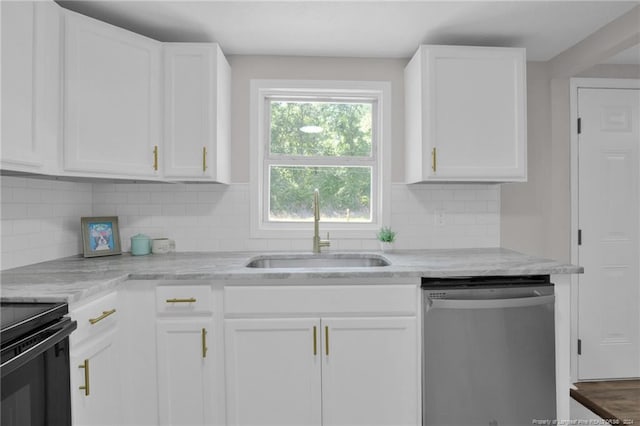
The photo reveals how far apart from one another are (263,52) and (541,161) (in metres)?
2.14

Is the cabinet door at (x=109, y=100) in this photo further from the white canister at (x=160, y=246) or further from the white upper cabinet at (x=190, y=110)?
the white canister at (x=160, y=246)

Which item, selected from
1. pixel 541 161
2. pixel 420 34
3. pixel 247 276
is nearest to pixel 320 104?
pixel 420 34

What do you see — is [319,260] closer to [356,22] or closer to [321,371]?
[321,371]

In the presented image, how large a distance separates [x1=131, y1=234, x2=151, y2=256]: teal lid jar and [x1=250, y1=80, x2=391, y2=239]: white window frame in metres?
0.69

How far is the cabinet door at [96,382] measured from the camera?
1.35 metres

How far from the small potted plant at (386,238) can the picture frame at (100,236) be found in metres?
1.72

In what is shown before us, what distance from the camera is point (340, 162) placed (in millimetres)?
2596

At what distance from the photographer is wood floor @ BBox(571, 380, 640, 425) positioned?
7.19 ft

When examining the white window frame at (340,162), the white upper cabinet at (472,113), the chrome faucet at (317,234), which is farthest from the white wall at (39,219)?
the white upper cabinet at (472,113)

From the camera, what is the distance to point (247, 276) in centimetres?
172

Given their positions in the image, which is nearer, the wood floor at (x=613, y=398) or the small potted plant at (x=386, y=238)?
the wood floor at (x=613, y=398)

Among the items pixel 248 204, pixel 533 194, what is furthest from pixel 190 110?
pixel 533 194

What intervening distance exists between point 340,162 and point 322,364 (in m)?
1.40

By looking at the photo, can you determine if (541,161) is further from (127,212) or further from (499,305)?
(127,212)
